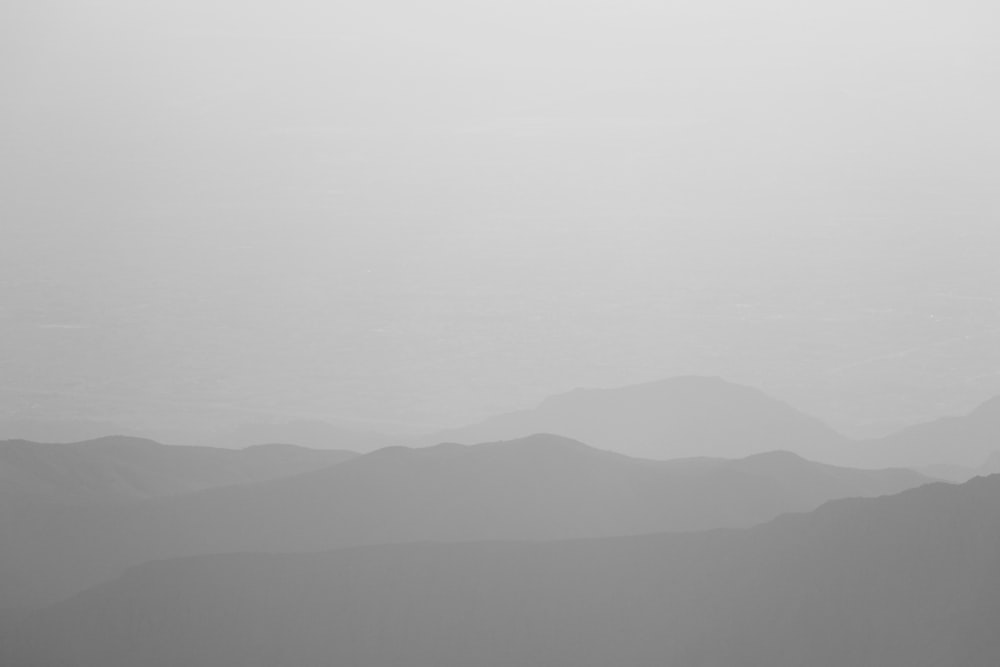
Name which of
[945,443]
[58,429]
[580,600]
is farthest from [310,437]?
[580,600]

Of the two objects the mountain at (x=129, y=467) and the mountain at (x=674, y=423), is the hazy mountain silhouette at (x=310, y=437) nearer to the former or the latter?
the mountain at (x=674, y=423)

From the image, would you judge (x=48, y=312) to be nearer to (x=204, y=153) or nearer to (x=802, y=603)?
(x=204, y=153)

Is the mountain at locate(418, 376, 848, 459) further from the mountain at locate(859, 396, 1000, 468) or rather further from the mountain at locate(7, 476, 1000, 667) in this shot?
the mountain at locate(7, 476, 1000, 667)

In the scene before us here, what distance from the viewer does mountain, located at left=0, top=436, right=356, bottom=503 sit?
32.9 m

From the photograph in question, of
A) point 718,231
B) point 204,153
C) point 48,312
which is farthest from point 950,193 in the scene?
point 48,312

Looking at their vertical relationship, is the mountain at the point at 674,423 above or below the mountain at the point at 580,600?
above

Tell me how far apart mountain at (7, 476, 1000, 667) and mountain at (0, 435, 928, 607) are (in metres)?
2.04

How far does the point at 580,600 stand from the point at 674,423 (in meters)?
26.9

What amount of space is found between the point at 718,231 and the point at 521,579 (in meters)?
111

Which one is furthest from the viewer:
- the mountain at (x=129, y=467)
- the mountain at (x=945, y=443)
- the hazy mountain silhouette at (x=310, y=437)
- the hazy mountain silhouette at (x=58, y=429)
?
the hazy mountain silhouette at (x=58, y=429)

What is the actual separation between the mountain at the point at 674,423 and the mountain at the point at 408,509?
60.7ft

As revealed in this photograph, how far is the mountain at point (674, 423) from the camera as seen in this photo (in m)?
50.0

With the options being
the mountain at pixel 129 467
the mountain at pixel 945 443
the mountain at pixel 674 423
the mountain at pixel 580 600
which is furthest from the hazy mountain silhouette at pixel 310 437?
the mountain at pixel 580 600

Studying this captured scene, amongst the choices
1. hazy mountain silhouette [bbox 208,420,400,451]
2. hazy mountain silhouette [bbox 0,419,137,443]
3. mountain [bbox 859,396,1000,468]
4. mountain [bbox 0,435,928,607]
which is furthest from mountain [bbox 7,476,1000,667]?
hazy mountain silhouette [bbox 0,419,137,443]
